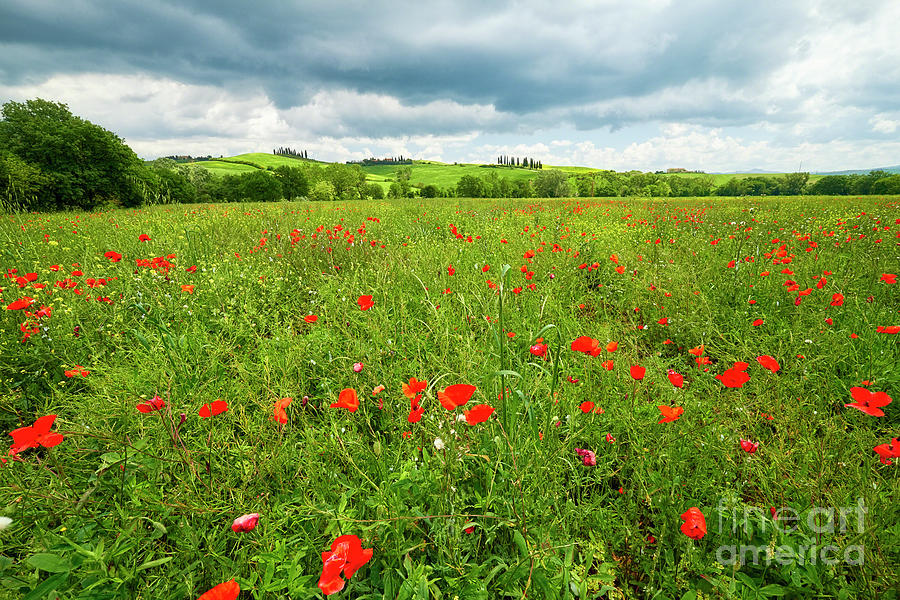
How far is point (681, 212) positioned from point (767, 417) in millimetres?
8514

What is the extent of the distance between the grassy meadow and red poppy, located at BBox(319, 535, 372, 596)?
1cm

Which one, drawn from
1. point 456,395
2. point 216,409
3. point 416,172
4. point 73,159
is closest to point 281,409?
point 216,409

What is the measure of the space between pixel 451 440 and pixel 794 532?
1445mm

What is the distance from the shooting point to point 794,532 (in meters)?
1.36

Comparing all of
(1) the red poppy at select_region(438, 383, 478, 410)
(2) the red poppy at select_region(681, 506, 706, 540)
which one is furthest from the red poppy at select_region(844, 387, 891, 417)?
(1) the red poppy at select_region(438, 383, 478, 410)

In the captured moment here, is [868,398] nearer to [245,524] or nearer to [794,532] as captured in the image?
[794,532]

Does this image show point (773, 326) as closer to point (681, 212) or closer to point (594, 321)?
point (594, 321)

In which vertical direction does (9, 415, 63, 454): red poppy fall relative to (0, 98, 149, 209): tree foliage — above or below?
below

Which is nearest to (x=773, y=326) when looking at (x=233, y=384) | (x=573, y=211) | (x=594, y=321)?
(x=594, y=321)

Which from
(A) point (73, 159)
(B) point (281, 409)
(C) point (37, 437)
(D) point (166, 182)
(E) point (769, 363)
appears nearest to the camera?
(C) point (37, 437)

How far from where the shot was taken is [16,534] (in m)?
1.34

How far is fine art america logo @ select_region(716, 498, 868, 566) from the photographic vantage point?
1.24 m

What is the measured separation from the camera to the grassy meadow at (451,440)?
1.20m

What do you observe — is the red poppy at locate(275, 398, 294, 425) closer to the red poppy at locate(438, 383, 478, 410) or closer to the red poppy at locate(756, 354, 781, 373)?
the red poppy at locate(438, 383, 478, 410)
